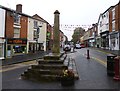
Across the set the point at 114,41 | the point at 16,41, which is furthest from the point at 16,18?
the point at 114,41

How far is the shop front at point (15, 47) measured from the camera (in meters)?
34.9

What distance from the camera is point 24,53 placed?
138ft

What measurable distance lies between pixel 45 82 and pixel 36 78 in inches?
40.6

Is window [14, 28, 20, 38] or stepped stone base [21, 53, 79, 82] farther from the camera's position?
window [14, 28, 20, 38]

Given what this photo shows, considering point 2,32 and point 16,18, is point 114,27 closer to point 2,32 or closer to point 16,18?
point 16,18

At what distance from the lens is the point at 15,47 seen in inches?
1497

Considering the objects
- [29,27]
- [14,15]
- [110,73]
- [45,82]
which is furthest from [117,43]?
[45,82]

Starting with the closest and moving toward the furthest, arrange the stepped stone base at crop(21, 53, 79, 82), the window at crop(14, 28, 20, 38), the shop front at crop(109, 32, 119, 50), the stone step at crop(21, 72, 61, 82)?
1. the stone step at crop(21, 72, 61, 82)
2. the stepped stone base at crop(21, 53, 79, 82)
3. the window at crop(14, 28, 20, 38)
4. the shop front at crop(109, 32, 119, 50)

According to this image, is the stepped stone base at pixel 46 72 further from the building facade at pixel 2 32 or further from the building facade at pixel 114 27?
the building facade at pixel 114 27

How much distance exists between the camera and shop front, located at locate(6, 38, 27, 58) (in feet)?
115

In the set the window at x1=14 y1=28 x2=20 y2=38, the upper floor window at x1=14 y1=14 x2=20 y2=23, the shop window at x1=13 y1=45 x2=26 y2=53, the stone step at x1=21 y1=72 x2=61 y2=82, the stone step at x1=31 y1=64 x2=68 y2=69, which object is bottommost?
the stone step at x1=21 y1=72 x2=61 y2=82

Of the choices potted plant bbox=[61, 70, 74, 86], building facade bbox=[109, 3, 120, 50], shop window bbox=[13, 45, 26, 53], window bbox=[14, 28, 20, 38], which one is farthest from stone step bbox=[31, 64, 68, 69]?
building facade bbox=[109, 3, 120, 50]

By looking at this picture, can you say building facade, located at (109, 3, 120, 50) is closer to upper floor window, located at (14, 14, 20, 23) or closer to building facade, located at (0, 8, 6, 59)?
upper floor window, located at (14, 14, 20, 23)

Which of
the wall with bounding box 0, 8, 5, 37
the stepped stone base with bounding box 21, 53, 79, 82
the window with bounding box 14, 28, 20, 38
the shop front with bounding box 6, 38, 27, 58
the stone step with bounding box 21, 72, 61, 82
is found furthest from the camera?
the window with bounding box 14, 28, 20, 38
